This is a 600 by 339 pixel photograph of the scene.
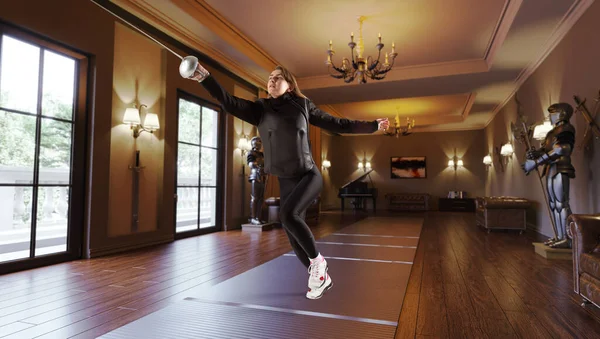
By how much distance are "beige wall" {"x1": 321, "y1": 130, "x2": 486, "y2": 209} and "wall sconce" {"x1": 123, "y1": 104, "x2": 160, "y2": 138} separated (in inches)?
340

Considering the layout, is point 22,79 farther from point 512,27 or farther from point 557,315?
point 512,27

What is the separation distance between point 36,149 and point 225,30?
10.3 ft

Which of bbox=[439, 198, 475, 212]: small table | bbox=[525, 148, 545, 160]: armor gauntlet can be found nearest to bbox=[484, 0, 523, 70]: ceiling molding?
bbox=[525, 148, 545, 160]: armor gauntlet

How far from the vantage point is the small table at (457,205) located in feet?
38.7

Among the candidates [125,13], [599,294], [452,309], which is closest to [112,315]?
[452,309]

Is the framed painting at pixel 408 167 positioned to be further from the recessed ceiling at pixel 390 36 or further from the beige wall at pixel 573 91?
the beige wall at pixel 573 91

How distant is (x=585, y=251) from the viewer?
223cm

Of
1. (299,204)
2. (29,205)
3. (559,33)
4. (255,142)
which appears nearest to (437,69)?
(559,33)

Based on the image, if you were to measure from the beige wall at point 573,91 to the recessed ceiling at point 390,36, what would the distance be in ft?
0.71

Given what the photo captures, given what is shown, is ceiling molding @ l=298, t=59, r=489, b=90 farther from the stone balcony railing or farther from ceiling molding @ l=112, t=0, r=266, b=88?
the stone balcony railing

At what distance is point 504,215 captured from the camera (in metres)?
6.01

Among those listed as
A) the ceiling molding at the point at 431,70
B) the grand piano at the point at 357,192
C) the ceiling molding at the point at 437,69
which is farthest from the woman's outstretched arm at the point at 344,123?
the grand piano at the point at 357,192

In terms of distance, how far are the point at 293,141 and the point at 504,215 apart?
537 centimetres

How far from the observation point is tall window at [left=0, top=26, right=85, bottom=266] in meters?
3.23
